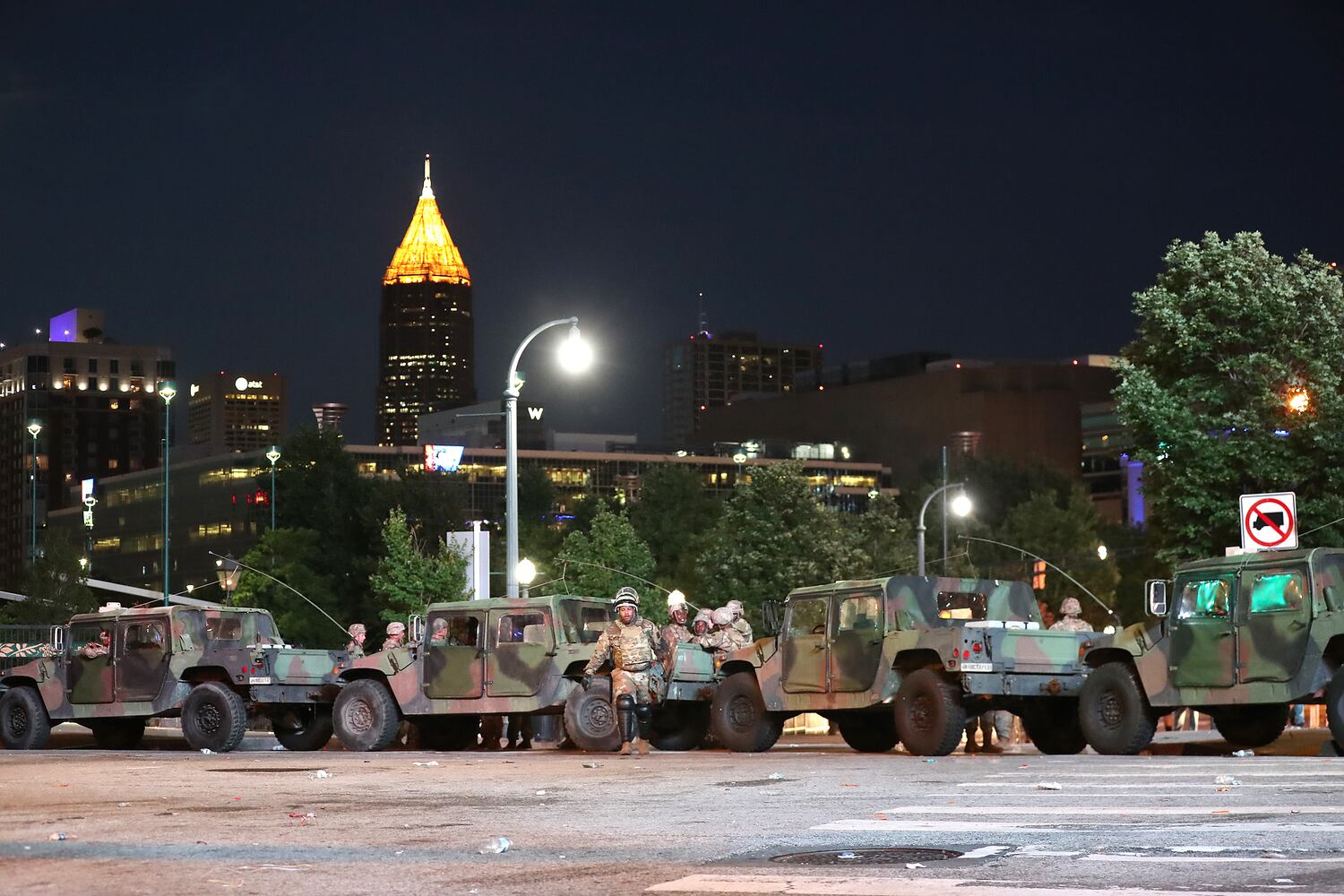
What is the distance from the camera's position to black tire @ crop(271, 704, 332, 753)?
25.1 meters

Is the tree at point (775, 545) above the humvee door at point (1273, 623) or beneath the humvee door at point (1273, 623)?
above

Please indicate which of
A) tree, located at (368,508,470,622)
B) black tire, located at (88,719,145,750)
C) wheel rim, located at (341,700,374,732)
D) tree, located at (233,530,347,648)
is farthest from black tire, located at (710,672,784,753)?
tree, located at (233,530,347,648)

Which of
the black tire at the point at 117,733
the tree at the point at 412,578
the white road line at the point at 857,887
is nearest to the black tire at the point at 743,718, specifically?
the black tire at the point at 117,733

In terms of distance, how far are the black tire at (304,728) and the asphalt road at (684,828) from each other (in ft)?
23.7

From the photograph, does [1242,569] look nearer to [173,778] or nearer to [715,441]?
[173,778]

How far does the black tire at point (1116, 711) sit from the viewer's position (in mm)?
19922

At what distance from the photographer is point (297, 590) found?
3226 inches

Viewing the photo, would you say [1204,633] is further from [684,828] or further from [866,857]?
[866,857]

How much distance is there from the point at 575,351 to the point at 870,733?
9874 mm

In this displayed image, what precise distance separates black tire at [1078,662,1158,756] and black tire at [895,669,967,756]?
1.41 m

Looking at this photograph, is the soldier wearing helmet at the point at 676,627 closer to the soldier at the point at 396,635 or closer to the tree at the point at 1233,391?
the soldier at the point at 396,635

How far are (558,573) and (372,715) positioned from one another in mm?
47898

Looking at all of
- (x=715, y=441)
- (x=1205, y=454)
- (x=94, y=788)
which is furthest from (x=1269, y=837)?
(x=715, y=441)

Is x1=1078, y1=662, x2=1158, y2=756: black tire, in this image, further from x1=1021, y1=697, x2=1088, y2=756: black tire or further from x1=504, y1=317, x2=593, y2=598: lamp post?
x1=504, y1=317, x2=593, y2=598: lamp post
